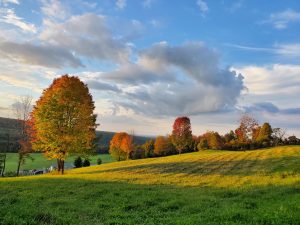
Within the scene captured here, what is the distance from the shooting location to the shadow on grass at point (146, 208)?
1495cm

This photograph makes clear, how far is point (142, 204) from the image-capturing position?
21438 millimetres

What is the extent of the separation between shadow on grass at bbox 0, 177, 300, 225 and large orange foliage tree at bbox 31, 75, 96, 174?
19.2 meters

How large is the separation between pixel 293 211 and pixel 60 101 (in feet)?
134

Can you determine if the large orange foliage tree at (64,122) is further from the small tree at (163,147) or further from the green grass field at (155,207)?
the small tree at (163,147)

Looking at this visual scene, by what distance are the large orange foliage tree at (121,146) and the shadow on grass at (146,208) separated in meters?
105

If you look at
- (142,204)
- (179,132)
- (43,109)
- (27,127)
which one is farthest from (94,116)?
(179,132)

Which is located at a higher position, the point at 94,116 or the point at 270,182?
the point at 94,116

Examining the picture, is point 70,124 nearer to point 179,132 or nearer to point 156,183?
point 156,183

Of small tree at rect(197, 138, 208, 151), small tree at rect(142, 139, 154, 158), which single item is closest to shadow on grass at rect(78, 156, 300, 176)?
small tree at rect(197, 138, 208, 151)

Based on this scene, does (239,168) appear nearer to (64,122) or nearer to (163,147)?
(64,122)

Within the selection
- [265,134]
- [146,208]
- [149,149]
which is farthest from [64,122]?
[265,134]

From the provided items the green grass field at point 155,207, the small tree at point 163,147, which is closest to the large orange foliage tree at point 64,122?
the green grass field at point 155,207

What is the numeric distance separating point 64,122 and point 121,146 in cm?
8602

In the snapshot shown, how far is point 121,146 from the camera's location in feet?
447
